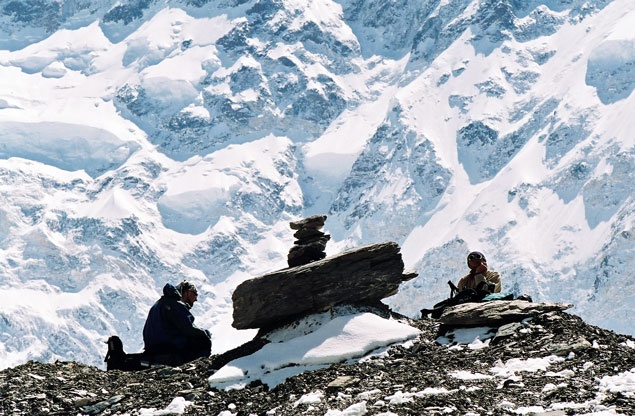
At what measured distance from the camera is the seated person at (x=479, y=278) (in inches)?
1148

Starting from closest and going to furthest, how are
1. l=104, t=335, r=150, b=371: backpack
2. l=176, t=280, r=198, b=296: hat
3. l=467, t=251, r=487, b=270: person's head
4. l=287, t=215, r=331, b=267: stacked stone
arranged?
1. l=104, t=335, r=150, b=371: backpack
2. l=467, t=251, r=487, b=270: person's head
3. l=176, t=280, r=198, b=296: hat
4. l=287, t=215, r=331, b=267: stacked stone

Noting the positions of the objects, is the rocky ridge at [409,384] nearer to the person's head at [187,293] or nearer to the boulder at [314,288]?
the boulder at [314,288]

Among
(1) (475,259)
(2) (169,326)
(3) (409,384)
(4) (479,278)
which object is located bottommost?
(3) (409,384)

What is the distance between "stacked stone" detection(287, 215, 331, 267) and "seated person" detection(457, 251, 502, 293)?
3.65 meters

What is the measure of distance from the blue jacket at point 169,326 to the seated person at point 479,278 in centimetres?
650

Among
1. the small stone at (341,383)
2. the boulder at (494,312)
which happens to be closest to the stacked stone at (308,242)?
the boulder at (494,312)

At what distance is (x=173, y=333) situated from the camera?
28.9 m

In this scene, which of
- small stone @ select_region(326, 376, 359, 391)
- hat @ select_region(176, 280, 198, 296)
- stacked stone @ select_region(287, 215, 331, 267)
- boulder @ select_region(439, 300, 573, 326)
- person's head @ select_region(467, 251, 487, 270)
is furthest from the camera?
stacked stone @ select_region(287, 215, 331, 267)

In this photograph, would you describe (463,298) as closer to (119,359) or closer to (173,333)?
(173,333)

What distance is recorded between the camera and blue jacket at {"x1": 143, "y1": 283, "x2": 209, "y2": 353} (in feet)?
93.0

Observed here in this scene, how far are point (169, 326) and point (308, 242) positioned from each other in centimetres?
429

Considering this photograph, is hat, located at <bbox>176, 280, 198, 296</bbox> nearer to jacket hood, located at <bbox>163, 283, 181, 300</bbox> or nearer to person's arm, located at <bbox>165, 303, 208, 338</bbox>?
jacket hood, located at <bbox>163, 283, 181, 300</bbox>

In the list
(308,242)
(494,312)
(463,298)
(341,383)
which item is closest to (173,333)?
(308,242)

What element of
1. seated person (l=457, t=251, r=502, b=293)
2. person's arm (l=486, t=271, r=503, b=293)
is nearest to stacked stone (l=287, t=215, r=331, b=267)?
seated person (l=457, t=251, r=502, b=293)
